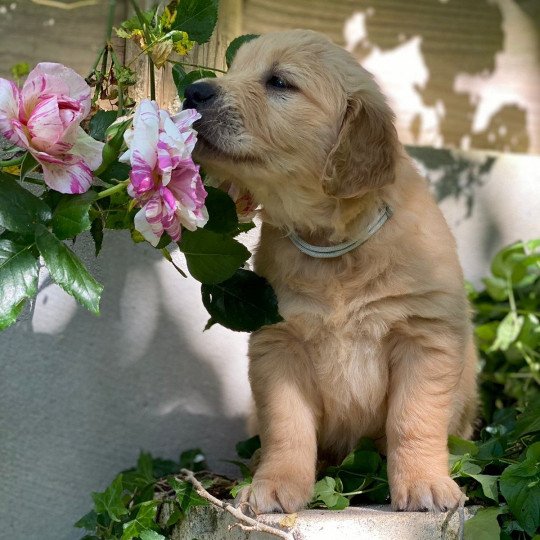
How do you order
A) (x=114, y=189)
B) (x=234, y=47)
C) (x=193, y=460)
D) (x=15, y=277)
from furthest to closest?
1. (x=193, y=460)
2. (x=234, y=47)
3. (x=114, y=189)
4. (x=15, y=277)

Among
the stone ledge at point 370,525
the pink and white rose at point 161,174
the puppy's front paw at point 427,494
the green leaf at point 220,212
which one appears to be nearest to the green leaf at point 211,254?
the green leaf at point 220,212

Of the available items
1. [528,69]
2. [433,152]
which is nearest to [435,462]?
[433,152]

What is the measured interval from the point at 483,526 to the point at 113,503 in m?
1.22

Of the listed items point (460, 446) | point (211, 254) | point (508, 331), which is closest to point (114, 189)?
point (211, 254)

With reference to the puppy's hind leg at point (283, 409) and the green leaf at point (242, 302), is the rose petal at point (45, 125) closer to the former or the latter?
the green leaf at point (242, 302)

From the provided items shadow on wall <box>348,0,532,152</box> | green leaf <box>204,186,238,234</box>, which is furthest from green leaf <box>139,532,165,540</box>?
shadow on wall <box>348,0,532,152</box>

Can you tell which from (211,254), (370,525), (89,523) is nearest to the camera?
(211,254)

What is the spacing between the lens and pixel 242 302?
8.72 ft

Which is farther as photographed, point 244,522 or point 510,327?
point 510,327

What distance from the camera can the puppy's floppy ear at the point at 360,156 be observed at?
261 centimetres

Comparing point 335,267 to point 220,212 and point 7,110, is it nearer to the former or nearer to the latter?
point 220,212

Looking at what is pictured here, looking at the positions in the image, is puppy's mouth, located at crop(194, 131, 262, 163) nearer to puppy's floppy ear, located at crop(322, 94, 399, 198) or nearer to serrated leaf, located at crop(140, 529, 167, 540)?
puppy's floppy ear, located at crop(322, 94, 399, 198)

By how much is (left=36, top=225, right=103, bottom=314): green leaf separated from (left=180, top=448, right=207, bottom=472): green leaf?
1.74 meters

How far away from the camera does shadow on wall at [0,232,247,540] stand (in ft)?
11.2
